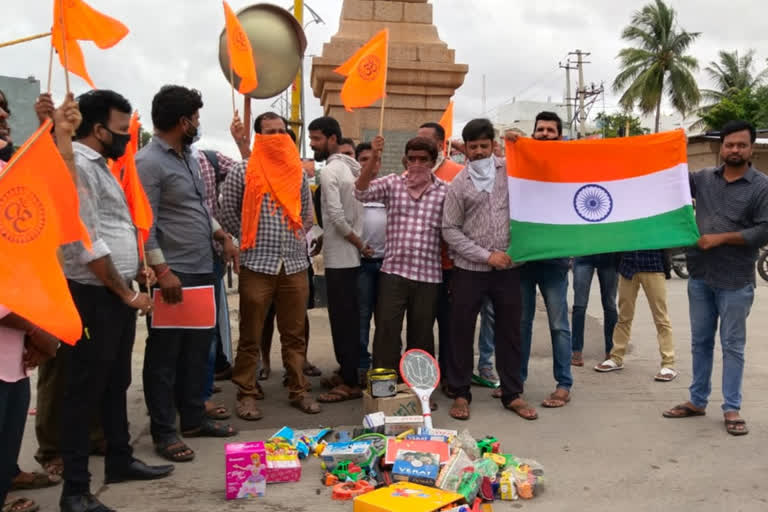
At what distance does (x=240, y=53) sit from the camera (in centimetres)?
462

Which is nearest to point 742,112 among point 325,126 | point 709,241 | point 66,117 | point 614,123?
point 614,123

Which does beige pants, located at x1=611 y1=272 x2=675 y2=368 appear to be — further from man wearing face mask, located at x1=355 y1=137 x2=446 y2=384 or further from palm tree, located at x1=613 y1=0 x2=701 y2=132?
palm tree, located at x1=613 y1=0 x2=701 y2=132

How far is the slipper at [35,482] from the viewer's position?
139 inches

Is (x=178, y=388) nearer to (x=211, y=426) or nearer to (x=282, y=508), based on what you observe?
(x=211, y=426)

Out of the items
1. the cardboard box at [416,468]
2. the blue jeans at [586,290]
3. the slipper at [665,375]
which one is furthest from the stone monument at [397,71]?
the cardboard box at [416,468]

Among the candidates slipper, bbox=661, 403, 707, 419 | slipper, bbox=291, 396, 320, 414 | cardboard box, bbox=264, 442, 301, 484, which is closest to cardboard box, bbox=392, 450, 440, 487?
cardboard box, bbox=264, 442, 301, 484

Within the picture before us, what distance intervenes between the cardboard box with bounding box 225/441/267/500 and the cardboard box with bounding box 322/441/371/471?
38cm

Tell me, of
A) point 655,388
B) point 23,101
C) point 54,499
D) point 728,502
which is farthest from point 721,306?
point 23,101

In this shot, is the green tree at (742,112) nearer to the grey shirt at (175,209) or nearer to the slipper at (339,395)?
the slipper at (339,395)

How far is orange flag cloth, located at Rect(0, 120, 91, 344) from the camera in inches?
92.8

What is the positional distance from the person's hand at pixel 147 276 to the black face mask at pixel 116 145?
2.09 feet

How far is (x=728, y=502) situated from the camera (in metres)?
3.38

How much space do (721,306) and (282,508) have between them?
3026 mm

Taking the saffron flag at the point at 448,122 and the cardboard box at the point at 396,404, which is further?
the saffron flag at the point at 448,122
